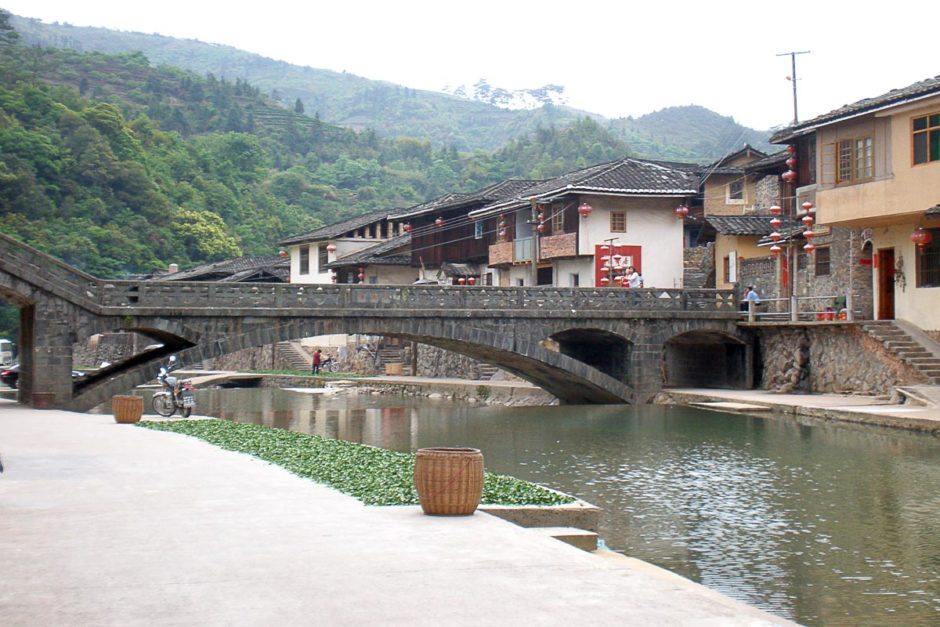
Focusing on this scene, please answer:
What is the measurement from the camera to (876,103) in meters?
30.9

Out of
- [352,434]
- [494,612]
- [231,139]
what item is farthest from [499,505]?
[231,139]

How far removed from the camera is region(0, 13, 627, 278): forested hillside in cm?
7444

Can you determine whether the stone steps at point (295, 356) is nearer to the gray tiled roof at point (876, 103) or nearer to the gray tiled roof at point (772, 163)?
the gray tiled roof at point (772, 163)

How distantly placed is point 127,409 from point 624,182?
26565mm

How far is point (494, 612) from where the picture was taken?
7457 millimetres

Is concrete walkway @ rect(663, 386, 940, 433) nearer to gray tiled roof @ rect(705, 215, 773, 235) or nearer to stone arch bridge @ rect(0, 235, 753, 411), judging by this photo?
stone arch bridge @ rect(0, 235, 753, 411)

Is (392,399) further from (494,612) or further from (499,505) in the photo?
(494,612)

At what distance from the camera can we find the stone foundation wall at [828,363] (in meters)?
32.1

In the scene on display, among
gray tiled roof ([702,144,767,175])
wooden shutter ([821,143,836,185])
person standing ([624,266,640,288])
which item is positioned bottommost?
person standing ([624,266,640,288])

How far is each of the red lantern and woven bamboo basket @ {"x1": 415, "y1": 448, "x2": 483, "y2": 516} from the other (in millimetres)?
24089

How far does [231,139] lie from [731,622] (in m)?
109

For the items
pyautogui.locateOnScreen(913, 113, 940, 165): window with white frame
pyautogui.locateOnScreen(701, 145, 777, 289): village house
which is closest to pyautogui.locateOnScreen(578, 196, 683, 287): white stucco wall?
pyautogui.locateOnScreen(701, 145, 777, 289): village house

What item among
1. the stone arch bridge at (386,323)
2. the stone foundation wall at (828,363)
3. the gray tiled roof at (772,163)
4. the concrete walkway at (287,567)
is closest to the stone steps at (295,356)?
the stone arch bridge at (386,323)

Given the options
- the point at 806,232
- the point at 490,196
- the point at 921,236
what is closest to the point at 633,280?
the point at 806,232
